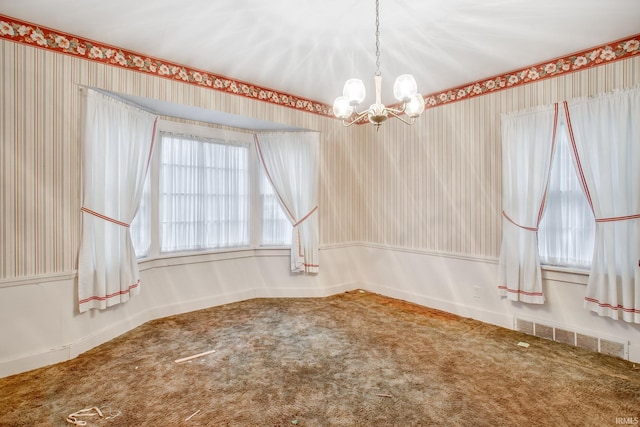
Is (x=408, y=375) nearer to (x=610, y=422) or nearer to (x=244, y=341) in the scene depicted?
(x=610, y=422)

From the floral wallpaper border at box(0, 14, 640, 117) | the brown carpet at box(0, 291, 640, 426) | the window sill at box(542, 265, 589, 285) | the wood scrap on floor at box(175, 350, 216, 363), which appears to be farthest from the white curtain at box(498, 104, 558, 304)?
the wood scrap on floor at box(175, 350, 216, 363)

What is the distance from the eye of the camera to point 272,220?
496 cm

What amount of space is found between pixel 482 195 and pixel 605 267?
1365 millimetres

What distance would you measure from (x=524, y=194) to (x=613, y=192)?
0.72 m

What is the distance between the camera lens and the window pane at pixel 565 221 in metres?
3.21

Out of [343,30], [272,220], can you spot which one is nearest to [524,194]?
[343,30]

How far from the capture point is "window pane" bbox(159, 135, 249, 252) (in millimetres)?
4180

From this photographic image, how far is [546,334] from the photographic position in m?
3.44

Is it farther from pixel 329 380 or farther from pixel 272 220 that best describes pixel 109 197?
pixel 329 380

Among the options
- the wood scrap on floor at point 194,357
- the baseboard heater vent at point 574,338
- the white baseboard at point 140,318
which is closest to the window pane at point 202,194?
the white baseboard at point 140,318

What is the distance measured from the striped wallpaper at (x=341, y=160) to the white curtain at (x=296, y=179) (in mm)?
262

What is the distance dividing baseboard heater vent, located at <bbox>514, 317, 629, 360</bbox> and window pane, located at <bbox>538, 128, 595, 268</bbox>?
661 mm

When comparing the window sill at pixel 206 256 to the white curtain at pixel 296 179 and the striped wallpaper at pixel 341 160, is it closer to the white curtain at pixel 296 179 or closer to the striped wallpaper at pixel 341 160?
the white curtain at pixel 296 179

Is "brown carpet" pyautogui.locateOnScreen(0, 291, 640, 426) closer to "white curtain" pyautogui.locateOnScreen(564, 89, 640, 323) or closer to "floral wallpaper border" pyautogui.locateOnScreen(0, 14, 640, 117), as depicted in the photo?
"white curtain" pyautogui.locateOnScreen(564, 89, 640, 323)
